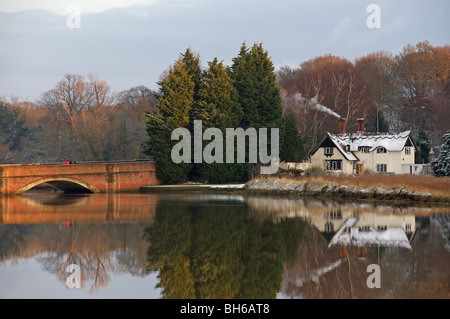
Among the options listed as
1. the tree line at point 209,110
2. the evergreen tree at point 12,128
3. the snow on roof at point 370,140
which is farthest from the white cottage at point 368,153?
the evergreen tree at point 12,128

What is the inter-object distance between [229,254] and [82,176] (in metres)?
38.5

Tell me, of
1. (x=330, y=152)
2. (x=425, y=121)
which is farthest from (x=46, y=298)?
(x=425, y=121)

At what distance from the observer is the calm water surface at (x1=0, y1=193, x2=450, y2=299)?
13.4 meters

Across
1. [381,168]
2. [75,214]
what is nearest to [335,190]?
[75,214]

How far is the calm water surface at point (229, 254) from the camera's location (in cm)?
1338

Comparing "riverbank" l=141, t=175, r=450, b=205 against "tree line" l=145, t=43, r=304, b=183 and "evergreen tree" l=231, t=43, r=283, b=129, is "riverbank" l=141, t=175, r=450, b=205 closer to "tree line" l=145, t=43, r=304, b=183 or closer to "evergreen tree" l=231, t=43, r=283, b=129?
"tree line" l=145, t=43, r=304, b=183

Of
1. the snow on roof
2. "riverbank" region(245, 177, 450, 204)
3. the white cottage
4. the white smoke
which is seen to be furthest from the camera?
the white smoke

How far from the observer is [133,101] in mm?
104188

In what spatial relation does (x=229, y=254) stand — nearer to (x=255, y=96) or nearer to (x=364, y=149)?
(x=255, y=96)

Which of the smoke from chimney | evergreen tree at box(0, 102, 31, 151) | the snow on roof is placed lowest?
the snow on roof

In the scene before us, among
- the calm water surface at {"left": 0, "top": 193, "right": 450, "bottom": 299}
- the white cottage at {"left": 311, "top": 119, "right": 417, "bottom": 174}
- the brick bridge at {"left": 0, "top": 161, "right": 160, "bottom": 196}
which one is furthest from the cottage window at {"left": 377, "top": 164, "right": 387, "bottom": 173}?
the calm water surface at {"left": 0, "top": 193, "right": 450, "bottom": 299}

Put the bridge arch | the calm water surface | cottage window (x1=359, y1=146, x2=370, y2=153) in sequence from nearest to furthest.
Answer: the calm water surface < the bridge arch < cottage window (x1=359, y1=146, x2=370, y2=153)

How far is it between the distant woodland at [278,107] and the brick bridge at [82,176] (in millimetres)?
2711

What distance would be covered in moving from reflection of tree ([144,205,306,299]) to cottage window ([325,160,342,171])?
126 feet
